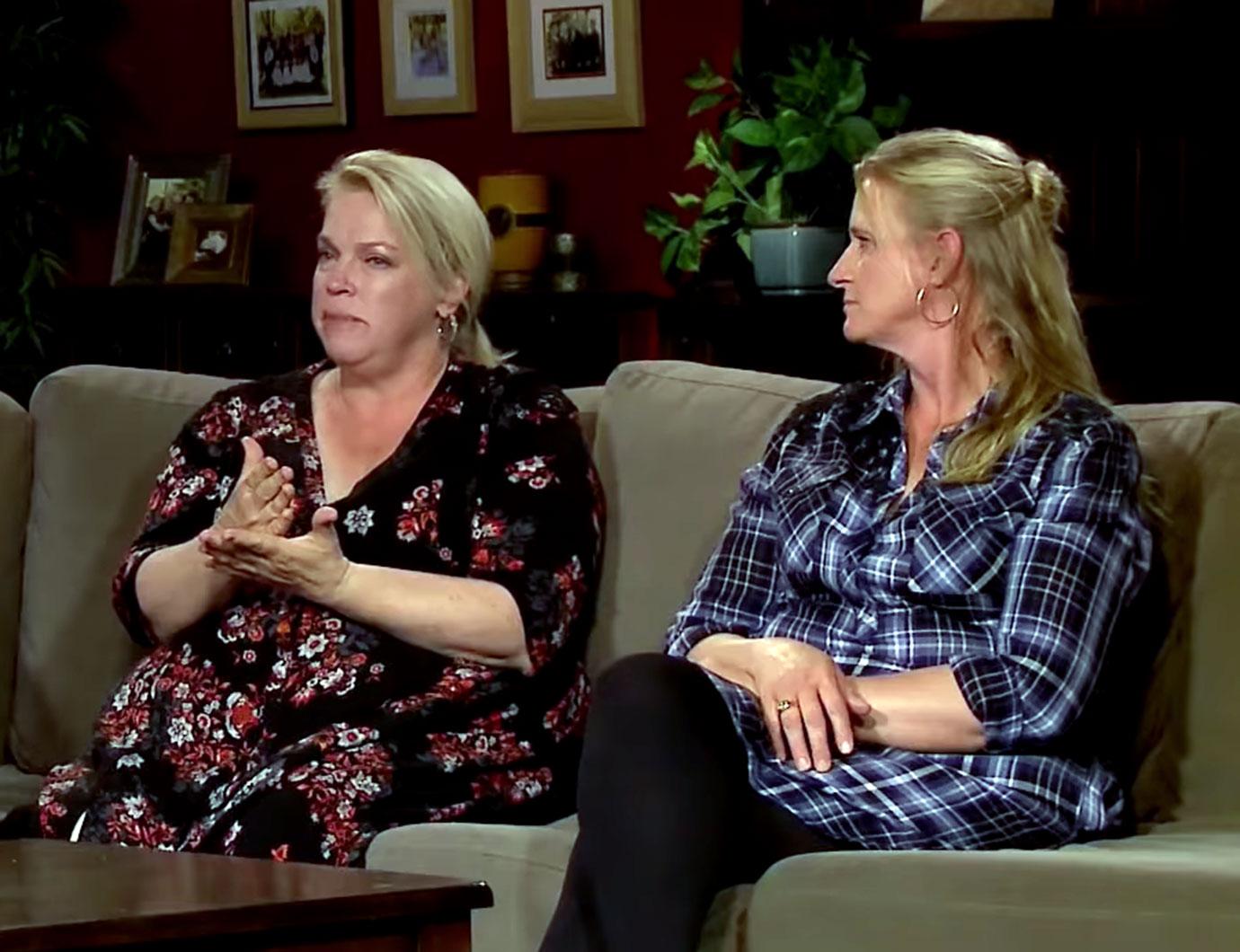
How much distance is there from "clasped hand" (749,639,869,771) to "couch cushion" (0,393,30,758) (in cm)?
118

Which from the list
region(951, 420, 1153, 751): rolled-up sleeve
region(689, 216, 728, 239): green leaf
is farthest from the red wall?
region(951, 420, 1153, 751): rolled-up sleeve

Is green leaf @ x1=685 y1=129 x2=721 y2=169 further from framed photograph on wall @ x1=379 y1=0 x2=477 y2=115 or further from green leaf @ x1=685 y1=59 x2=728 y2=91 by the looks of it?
framed photograph on wall @ x1=379 y1=0 x2=477 y2=115

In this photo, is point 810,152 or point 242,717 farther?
point 810,152

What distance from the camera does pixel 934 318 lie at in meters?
2.50

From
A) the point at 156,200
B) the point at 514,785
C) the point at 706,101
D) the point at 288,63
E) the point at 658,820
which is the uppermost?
the point at 288,63

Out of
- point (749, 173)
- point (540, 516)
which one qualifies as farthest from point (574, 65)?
point (540, 516)

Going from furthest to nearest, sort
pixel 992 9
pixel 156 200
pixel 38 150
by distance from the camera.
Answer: pixel 38 150
pixel 156 200
pixel 992 9

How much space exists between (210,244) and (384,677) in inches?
129

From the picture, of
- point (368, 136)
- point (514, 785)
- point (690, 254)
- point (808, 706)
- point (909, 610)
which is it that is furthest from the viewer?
point (368, 136)

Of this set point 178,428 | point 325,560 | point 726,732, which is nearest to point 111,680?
point 178,428

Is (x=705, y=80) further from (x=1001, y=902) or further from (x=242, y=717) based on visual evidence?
(x=1001, y=902)

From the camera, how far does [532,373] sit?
9.32 ft

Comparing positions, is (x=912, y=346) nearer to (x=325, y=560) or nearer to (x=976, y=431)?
(x=976, y=431)

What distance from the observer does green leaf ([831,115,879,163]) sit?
159 inches
